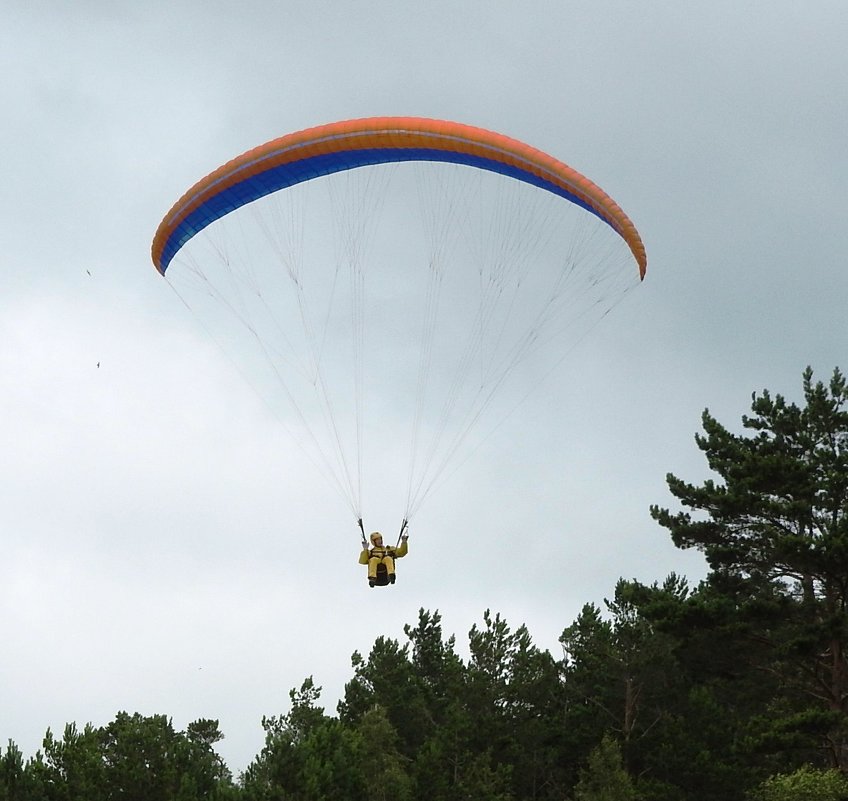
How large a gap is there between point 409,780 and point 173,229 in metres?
19.0

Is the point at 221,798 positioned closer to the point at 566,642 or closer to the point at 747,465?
the point at 747,465

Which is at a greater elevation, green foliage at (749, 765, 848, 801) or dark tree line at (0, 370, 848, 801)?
dark tree line at (0, 370, 848, 801)

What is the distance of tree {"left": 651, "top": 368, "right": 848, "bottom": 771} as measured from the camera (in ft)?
99.3

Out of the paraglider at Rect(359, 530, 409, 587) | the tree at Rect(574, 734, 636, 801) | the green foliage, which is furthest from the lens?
the tree at Rect(574, 734, 636, 801)

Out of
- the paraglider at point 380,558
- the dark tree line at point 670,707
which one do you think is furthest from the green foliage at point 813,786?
the paraglider at point 380,558

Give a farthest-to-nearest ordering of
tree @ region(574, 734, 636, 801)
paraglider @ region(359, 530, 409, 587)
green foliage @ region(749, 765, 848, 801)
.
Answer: tree @ region(574, 734, 636, 801) < green foliage @ region(749, 765, 848, 801) < paraglider @ region(359, 530, 409, 587)

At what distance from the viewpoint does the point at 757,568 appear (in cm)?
3266

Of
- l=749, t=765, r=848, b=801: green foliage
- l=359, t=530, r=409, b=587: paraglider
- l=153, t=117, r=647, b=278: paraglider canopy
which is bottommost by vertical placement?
l=749, t=765, r=848, b=801: green foliage

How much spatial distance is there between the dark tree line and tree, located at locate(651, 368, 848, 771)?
5cm

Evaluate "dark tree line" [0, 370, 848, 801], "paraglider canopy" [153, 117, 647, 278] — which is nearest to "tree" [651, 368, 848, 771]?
"dark tree line" [0, 370, 848, 801]

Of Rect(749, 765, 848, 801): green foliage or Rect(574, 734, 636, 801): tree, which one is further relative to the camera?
Rect(574, 734, 636, 801): tree

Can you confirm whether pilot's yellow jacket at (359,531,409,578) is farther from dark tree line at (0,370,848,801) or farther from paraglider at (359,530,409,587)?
dark tree line at (0,370,848,801)

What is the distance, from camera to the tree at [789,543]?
30.3 m

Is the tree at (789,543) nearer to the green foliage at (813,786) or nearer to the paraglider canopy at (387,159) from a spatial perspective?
the green foliage at (813,786)
